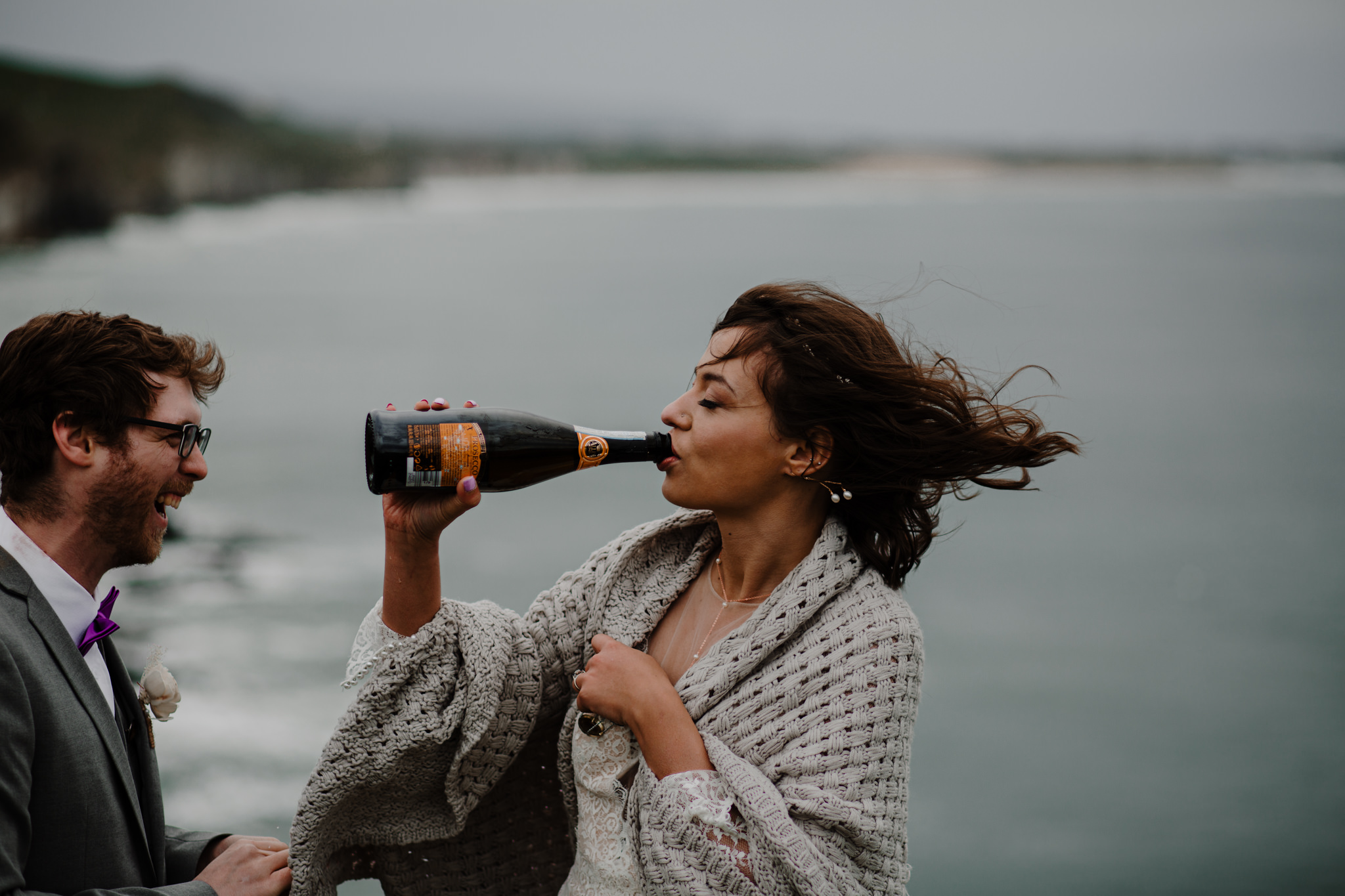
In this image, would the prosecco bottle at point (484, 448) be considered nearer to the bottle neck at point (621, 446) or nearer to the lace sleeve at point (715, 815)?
the bottle neck at point (621, 446)

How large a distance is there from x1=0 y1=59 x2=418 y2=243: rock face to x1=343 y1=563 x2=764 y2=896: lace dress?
820 cm

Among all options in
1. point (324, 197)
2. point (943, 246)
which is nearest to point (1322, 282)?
point (943, 246)

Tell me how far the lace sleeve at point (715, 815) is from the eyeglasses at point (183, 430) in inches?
34.8

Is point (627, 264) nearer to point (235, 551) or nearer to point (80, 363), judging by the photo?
point (235, 551)

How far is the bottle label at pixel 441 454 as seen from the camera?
5.41ft

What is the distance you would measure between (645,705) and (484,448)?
489 millimetres

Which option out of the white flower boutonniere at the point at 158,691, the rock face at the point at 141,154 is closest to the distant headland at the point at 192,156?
the rock face at the point at 141,154

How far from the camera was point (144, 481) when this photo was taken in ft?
5.29

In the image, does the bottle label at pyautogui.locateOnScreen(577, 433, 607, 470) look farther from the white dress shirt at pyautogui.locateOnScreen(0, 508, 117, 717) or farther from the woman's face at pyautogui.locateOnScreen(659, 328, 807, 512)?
the white dress shirt at pyautogui.locateOnScreen(0, 508, 117, 717)

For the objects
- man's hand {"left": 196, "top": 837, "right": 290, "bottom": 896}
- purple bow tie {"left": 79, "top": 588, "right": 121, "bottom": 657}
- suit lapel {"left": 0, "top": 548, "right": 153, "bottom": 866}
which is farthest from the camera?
man's hand {"left": 196, "top": 837, "right": 290, "bottom": 896}

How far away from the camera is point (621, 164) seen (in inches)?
429

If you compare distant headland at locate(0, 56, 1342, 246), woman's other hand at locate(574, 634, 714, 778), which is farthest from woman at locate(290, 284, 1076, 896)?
distant headland at locate(0, 56, 1342, 246)

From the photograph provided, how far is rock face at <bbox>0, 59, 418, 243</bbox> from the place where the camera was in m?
8.64

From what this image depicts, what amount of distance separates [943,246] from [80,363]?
8.88 m
